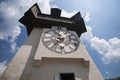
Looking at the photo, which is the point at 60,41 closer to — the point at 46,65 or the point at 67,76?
the point at 46,65

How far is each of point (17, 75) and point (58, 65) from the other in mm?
1635

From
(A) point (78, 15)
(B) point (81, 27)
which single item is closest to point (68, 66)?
(B) point (81, 27)

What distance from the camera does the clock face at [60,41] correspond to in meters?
6.46

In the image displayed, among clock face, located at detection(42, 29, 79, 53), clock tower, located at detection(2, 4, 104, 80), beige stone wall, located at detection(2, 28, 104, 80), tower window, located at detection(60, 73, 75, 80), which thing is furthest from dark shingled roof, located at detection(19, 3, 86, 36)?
tower window, located at detection(60, 73, 75, 80)

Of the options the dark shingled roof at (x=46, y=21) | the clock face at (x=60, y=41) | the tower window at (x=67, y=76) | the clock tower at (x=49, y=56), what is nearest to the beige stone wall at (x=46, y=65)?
the clock tower at (x=49, y=56)

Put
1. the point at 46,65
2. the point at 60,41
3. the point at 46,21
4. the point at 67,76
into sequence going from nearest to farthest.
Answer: the point at 46,65 < the point at 67,76 < the point at 60,41 < the point at 46,21

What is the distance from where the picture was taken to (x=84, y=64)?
6125 millimetres

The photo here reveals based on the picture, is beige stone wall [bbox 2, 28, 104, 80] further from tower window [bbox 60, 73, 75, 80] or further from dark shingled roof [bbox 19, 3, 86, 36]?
dark shingled roof [bbox 19, 3, 86, 36]

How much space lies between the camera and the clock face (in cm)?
646

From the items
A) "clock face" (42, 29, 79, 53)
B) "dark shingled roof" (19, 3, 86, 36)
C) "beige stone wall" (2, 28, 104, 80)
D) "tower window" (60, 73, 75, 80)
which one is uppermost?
"dark shingled roof" (19, 3, 86, 36)

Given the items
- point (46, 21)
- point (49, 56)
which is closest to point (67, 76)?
point (49, 56)

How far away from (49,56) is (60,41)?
1.29 m

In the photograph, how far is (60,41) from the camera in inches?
272

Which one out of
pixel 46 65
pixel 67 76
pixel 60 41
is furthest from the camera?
pixel 60 41
